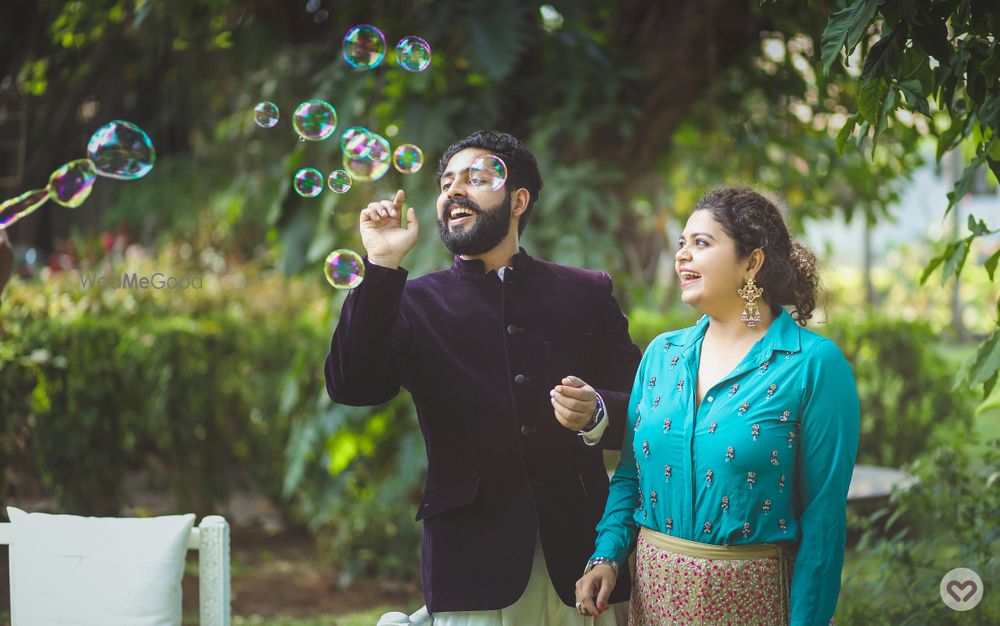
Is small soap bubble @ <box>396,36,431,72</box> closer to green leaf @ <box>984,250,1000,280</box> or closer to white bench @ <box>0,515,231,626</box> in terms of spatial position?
white bench @ <box>0,515,231,626</box>

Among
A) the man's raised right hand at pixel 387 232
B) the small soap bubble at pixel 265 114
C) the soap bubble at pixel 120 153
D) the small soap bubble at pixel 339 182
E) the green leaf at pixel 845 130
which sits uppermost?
the small soap bubble at pixel 265 114

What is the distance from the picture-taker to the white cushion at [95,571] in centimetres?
279

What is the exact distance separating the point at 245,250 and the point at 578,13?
5965 mm

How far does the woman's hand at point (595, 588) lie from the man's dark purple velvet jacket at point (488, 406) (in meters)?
0.12

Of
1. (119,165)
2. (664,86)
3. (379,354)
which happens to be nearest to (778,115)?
(664,86)

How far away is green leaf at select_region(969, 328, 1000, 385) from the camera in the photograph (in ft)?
9.64

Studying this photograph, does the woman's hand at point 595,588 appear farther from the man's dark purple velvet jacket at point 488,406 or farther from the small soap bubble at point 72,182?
the small soap bubble at point 72,182

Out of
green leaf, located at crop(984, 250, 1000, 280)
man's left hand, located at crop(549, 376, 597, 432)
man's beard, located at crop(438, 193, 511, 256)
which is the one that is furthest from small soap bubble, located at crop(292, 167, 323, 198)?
green leaf, located at crop(984, 250, 1000, 280)

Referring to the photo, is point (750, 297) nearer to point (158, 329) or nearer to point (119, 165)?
point (119, 165)

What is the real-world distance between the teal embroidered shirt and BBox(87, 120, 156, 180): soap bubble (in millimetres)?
2236

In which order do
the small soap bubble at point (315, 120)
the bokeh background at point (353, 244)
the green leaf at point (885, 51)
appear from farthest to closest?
1. the bokeh background at point (353, 244)
2. the small soap bubble at point (315, 120)
3. the green leaf at point (885, 51)

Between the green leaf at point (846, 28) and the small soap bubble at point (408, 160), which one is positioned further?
the small soap bubble at point (408, 160)

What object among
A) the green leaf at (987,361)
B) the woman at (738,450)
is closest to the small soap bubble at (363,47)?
the woman at (738,450)
